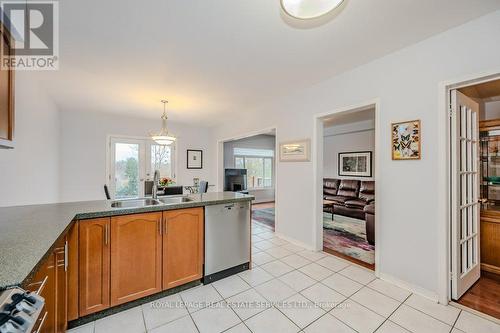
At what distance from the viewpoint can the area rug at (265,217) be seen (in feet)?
16.0

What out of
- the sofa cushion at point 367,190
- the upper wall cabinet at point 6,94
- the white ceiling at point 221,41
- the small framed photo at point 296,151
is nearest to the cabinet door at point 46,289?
the upper wall cabinet at point 6,94

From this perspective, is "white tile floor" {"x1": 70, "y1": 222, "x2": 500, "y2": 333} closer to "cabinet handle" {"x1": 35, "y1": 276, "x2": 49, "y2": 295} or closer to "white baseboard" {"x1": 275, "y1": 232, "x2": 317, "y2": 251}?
"white baseboard" {"x1": 275, "y1": 232, "x2": 317, "y2": 251}

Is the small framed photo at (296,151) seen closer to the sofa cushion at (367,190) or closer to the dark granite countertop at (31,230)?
the dark granite countertop at (31,230)

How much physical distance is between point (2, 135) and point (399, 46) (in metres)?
3.42

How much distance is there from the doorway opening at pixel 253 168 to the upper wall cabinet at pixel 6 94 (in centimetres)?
500

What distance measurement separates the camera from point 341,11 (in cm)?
172

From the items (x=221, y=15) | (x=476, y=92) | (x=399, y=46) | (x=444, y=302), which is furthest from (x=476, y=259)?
(x=221, y=15)

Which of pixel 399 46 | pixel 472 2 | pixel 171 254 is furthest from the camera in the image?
pixel 399 46

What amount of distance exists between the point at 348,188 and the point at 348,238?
2.27 meters

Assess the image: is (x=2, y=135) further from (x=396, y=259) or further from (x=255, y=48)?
(x=396, y=259)

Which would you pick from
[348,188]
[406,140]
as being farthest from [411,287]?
[348,188]

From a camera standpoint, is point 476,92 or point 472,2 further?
point 476,92

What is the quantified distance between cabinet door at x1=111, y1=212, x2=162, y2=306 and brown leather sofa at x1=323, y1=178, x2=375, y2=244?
413 cm

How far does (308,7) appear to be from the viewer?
4.10ft
